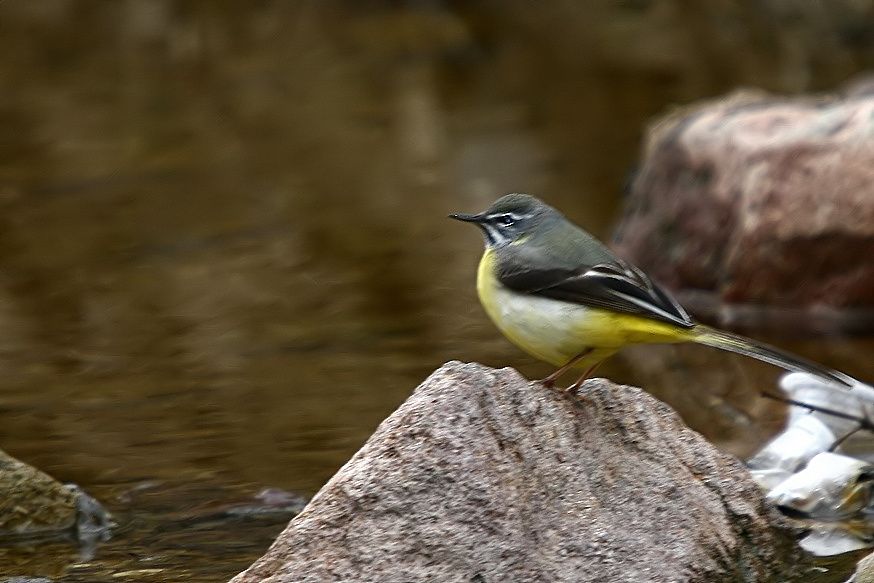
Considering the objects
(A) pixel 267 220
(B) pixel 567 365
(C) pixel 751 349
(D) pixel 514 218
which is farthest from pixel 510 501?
(A) pixel 267 220

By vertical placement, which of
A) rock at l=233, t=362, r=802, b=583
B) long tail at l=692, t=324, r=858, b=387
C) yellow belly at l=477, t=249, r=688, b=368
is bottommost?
rock at l=233, t=362, r=802, b=583

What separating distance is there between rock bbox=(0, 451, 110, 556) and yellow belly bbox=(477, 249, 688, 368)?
2.23 meters

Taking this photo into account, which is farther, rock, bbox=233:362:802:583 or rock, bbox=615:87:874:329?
rock, bbox=615:87:874:329

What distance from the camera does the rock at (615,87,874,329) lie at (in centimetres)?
1077

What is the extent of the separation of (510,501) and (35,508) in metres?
2.56

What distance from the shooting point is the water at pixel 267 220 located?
27.2 ft

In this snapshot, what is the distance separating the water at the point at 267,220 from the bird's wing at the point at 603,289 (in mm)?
1729

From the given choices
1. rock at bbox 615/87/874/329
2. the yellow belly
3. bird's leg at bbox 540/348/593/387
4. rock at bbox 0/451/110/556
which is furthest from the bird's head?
rock at bbox 615/87/874/329

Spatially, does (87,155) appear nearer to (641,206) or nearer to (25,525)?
(641,206)

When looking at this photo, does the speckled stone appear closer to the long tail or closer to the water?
the water

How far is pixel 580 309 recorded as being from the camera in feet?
18.6

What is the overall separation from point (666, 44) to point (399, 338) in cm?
1315

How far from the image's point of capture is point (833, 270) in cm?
1084

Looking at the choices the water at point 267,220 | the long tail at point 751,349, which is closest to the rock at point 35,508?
the water at point 267,220
